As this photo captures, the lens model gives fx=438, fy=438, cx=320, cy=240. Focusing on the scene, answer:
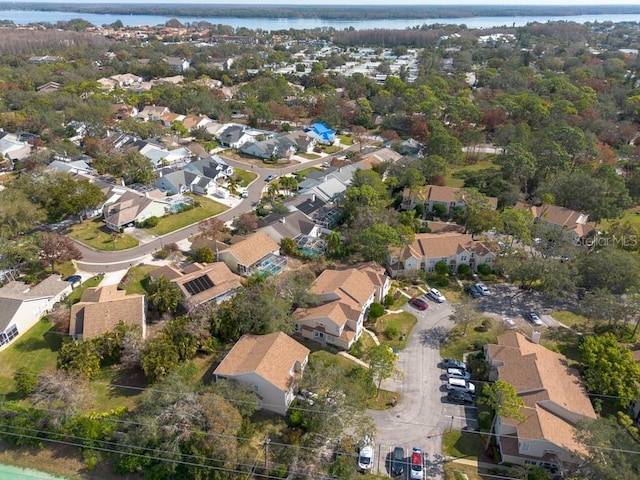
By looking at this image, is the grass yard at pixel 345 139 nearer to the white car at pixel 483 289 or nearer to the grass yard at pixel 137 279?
the white car at pixel 483 289

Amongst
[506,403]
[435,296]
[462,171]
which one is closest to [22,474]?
[506,403]

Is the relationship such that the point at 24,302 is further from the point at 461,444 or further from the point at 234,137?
the point at 234,137

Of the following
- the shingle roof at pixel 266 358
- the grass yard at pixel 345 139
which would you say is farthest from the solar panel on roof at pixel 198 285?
the grass yard at pixel 345 139

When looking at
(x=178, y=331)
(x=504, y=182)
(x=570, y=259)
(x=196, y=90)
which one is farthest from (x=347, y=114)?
(x=178, y=331)

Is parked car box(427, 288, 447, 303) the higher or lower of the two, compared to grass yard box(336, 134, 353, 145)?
higher

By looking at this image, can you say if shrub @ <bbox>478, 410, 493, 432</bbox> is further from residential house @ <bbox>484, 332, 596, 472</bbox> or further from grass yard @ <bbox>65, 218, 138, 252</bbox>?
grass yard @ <bbox>65, 218, 138, 252</bbox>

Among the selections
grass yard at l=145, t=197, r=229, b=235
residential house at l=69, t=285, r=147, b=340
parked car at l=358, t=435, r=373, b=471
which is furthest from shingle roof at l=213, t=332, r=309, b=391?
grass yard at l=145, t=197, r=229, b=235
